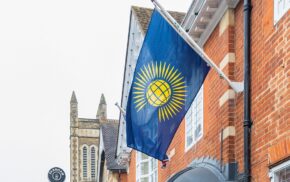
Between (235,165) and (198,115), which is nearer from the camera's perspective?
(235,165)

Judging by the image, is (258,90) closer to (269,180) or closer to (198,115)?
(269,180)

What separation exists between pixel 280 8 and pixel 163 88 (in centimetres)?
246

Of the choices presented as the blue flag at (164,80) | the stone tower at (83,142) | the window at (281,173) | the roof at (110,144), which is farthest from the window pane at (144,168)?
the stone tower at (83,142)

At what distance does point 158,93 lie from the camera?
34.1 ft

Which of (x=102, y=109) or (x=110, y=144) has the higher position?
(x=102, y=109)

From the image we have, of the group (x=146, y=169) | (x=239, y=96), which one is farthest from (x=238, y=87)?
(x=146, y=169)

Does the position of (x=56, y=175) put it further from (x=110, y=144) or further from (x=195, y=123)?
(x=195, y=123)

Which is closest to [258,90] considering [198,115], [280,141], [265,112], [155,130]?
[265,112]

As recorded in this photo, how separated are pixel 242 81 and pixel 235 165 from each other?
4.36 feet

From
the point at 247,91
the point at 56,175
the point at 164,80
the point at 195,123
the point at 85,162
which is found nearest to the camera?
the point at 247,91

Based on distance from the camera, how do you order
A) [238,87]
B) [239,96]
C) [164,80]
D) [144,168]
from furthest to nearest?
1. [144,168]
2. [164,80]
3. [239,96]
4. [238,87]

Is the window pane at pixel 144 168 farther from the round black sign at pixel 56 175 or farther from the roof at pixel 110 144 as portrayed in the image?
the round black sign at pixel 56 175

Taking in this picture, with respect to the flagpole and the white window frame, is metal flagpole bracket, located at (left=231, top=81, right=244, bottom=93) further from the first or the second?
the white window frame

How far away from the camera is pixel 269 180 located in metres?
8.62
